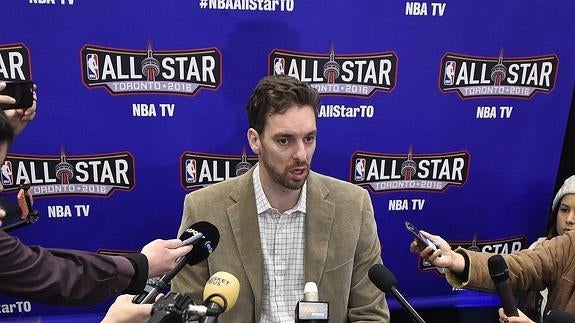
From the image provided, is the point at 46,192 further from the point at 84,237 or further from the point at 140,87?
the point at 140,87

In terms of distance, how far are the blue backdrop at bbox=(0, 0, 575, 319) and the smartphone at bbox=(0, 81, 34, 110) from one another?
0.49 meters

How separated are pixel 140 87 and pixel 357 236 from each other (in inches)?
45.9

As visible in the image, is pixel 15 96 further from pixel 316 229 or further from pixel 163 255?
pixel 316 229

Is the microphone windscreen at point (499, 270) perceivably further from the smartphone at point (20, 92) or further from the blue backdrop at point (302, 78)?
the smartphone at point (20, 92)

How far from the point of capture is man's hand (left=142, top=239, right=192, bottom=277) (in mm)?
1408

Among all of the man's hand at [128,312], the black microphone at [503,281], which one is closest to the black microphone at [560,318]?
the black microphone at [503,281]

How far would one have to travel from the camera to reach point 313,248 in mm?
1953

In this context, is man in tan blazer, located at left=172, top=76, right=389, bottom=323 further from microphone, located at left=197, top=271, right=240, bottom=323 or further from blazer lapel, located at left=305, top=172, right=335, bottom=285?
microphone, located at left=197, top=271, right=240, bottom=323

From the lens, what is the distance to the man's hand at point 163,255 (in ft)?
4.62

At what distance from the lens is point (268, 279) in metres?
1.96

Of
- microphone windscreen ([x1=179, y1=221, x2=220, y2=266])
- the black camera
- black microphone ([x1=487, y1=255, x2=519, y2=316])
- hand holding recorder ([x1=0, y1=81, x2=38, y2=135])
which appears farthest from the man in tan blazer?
the black camera

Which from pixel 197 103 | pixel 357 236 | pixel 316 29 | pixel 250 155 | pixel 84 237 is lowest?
pixel 84 237

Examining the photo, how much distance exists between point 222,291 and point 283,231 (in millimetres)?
797

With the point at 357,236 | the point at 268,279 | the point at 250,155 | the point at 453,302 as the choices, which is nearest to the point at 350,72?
the point at 250,155
